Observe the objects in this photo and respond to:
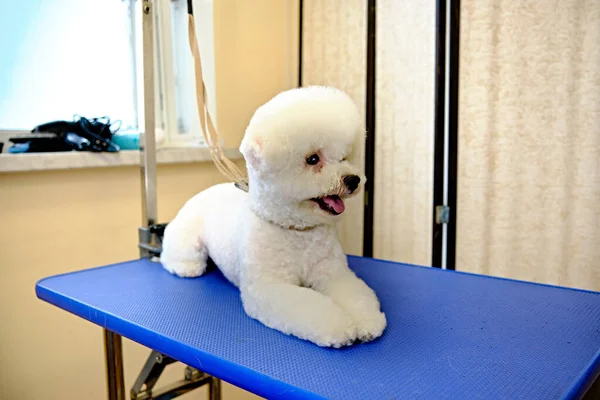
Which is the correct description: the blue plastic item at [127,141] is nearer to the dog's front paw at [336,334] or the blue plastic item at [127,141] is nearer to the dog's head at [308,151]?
the dog's head at [308,151]

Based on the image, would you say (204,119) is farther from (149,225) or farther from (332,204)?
(332,204)

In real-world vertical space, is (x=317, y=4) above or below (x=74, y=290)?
above

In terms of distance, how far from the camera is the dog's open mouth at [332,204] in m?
0.84

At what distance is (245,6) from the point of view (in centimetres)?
183

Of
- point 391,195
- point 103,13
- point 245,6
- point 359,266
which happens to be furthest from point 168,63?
point 359,266

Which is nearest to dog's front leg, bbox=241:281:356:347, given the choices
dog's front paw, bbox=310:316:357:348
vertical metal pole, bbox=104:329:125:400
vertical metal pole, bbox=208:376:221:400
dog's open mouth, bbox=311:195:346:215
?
dog's front paw, bbox=310:316:357:348

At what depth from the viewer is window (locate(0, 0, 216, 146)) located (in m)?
1.35

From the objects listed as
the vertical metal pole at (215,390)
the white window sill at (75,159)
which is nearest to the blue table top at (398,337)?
the white window sill at (75,159)

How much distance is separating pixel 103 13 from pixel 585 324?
1.54 m

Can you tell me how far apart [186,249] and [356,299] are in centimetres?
45

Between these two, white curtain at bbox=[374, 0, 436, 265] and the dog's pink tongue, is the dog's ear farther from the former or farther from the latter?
white curtain at bbox=[374, 0, 436, 265]

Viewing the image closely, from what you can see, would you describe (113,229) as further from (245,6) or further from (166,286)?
(245,6)

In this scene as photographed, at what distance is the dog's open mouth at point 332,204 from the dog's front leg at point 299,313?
0.14 m

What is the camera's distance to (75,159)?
130cm
